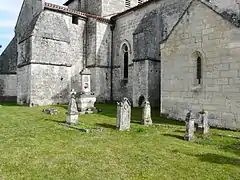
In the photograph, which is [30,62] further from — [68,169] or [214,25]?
[68,169]

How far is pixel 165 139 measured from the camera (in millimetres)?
7539

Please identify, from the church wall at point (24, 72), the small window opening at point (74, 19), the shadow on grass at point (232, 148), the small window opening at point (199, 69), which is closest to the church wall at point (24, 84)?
the church wall at point (24, 72)

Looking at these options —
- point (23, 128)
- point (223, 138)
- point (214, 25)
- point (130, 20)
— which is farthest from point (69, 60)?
point (223, 138)

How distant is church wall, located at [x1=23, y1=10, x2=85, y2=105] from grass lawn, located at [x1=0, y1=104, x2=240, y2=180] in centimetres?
1061

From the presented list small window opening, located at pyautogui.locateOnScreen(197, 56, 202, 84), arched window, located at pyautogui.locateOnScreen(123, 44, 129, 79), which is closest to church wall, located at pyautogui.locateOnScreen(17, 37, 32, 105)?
arched window, located at pyautogui.locateOnScreen(123, 44, 129, 79)

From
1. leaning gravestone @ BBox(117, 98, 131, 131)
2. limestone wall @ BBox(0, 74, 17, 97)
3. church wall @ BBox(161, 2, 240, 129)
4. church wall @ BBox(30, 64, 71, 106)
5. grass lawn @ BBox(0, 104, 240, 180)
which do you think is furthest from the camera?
limestone wall @ BBox(0, 74, 17, 97)

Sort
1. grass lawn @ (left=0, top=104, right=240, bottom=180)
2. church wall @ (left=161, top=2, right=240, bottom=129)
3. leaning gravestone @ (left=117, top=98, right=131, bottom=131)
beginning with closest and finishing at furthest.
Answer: grass lawn @ (left=0, top=104, right=240, bottom=180), leaning gravestone @ (left=117, top=98, right=131, bottom=131), church wall @ (left=161, top=2, right=240, bottom=129)

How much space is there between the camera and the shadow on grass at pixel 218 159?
5.44 m

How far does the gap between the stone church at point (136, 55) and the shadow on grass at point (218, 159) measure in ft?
12.0

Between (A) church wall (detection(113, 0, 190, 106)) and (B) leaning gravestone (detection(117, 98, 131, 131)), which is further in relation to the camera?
(A) church wall (detection(113, 0, 190, 106))

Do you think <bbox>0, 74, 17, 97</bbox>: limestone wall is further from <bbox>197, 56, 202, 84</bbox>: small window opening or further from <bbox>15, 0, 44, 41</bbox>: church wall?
<bbox>197, 56, 202, 84</bbox>: small window opening

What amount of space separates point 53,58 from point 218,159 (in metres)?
16.2

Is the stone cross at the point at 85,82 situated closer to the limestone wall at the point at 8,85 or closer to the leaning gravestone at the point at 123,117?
the leaning gravestone at the point at 123,117

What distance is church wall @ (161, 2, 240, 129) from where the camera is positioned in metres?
9.10
